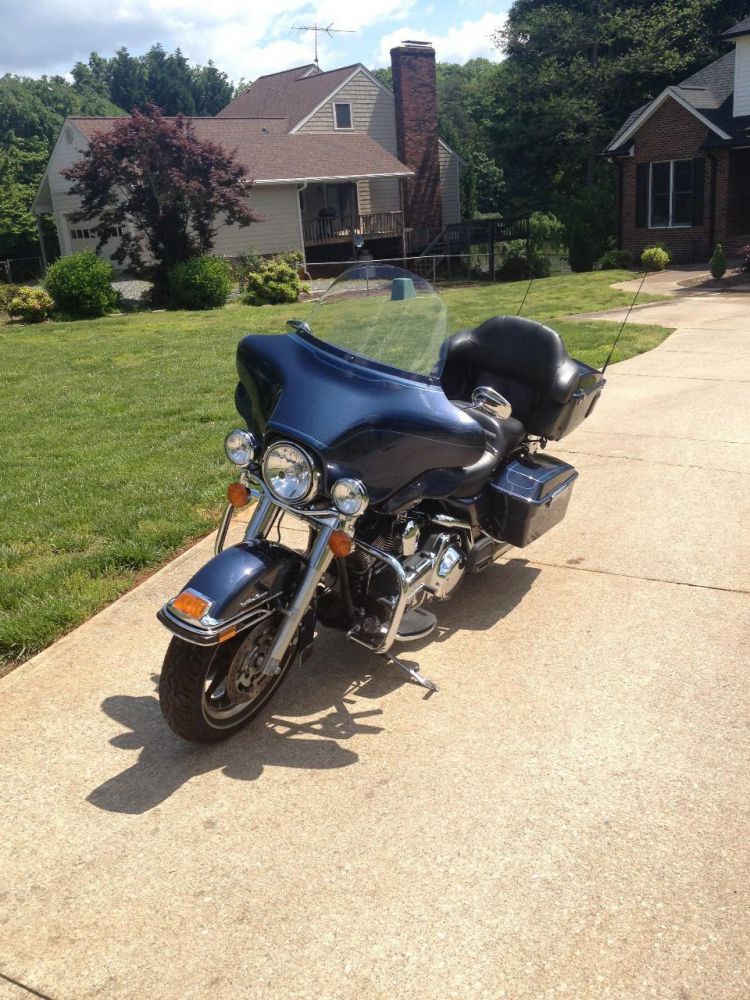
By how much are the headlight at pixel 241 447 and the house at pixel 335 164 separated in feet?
84.3

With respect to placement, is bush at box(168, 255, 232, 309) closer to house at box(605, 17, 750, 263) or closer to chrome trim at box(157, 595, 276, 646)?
house at box(605, 17, 750, 263)

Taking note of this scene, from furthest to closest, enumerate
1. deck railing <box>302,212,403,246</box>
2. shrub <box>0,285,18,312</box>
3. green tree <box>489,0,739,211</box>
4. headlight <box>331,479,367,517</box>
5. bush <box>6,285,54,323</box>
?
green tree <box>489,0,739,211</box>, deck railing <box>302,212,403,246</box>, shrub <box>0,285,18,312</box>, bush <box>6,285,54,323</box>, headlight <box>331,479,367,517</box>

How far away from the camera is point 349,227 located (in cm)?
3031

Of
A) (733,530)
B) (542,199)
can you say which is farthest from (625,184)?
(733,530)

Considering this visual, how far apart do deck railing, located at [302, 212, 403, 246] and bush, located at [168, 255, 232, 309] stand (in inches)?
461

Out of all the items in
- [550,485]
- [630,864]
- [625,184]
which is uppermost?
[625,184]

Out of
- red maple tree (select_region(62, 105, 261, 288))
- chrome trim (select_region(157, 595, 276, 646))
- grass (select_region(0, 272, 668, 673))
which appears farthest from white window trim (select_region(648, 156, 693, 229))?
chrome trim (select_region(157, 595, 276, 646))

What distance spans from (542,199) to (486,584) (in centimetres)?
3196

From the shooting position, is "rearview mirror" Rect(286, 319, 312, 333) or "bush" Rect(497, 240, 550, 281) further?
"bush" Rect(497, 240, 550, 281)

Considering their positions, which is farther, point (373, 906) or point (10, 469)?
point (10, 469)

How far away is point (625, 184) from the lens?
77.6 feet

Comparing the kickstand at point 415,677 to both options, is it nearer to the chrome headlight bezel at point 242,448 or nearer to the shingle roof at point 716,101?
the chrome headlight bezel at point 242,448

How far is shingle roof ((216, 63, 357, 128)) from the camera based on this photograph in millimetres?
32000

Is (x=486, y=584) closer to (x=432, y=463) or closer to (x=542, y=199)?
(x=432, y=463)
